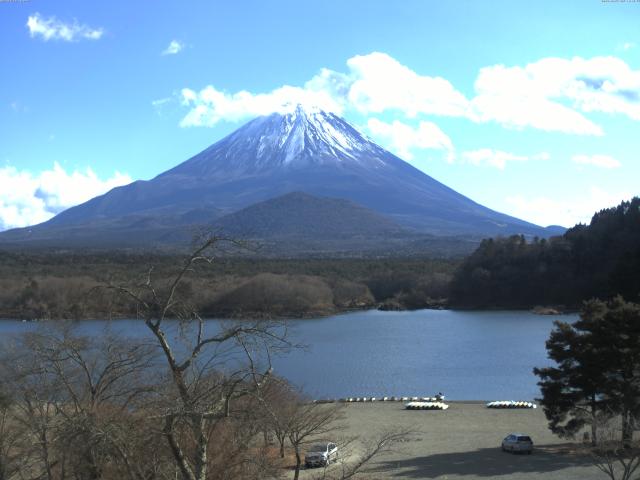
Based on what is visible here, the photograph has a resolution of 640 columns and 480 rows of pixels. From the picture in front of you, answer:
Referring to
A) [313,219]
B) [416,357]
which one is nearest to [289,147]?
[313,219]

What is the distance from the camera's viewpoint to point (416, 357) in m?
27.6

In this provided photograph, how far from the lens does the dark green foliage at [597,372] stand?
12.4m

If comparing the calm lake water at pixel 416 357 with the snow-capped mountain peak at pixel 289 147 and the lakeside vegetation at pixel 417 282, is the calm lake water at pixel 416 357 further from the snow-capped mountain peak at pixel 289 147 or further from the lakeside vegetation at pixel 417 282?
the snow-capped mountain peak at pixel 289 147

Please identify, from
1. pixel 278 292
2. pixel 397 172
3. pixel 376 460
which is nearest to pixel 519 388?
pixel 376 460

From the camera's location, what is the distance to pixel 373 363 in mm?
26234

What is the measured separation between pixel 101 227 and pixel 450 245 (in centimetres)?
4323

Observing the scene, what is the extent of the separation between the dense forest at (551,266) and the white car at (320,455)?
3668cm

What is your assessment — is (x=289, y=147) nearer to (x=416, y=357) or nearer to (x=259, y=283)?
(x=259, y=283)

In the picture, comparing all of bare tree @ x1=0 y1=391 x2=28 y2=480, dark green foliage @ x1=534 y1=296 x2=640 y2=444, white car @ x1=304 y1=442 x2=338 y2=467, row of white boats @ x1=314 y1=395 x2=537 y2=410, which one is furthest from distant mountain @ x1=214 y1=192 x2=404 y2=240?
bare tree @ x1=0 y1=391 x2=28 y2=480

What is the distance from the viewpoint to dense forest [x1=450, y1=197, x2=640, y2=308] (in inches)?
1870

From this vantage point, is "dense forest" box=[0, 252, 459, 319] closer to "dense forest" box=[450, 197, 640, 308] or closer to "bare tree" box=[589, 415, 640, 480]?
"dense forest" box=[450, 197, 640, 308]

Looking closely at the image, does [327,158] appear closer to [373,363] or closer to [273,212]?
[273,212]

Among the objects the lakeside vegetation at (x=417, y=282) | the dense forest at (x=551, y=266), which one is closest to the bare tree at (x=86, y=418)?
the lakeside vegetation at (x=417, y=282)

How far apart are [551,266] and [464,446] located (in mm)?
37712
